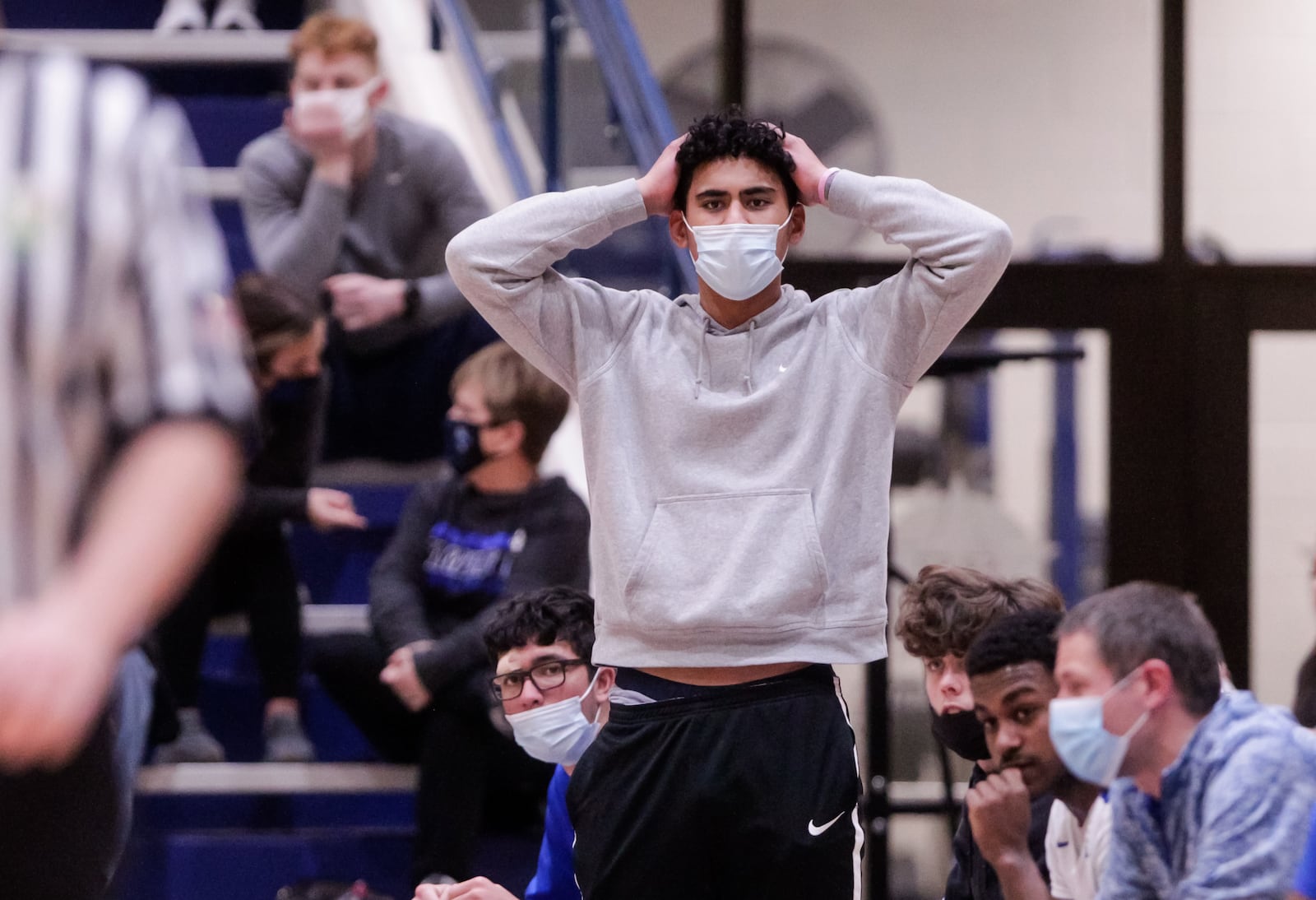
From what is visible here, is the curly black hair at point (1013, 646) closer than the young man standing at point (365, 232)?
Yes

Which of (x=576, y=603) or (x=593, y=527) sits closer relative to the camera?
(x=593, y=527)

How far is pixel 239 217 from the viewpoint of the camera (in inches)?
178

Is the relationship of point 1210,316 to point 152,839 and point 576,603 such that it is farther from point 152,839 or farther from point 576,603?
point 152,839

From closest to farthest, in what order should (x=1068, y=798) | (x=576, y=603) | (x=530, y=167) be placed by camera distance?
(x=1068, y=798) < (x=576, y=603) < (x=530, y=167)

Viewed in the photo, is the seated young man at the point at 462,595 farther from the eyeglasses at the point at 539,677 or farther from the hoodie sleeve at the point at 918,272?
the hoodie sleeve at the point at 918,272

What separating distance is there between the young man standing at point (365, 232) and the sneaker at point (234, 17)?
85 centimetres

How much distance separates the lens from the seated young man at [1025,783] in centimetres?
256

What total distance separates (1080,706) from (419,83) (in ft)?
10.00

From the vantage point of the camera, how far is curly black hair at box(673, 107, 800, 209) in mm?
2320

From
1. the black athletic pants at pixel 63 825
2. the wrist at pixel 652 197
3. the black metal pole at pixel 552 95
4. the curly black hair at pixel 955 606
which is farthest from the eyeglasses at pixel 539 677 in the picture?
the black athletic pants at pixel 63 825

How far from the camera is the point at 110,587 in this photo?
872 millimetres

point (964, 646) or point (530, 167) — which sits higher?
point (530, 167)

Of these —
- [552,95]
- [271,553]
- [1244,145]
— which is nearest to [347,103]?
[552,95]

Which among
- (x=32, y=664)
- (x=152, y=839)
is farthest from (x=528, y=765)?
(x=32, y=664)
